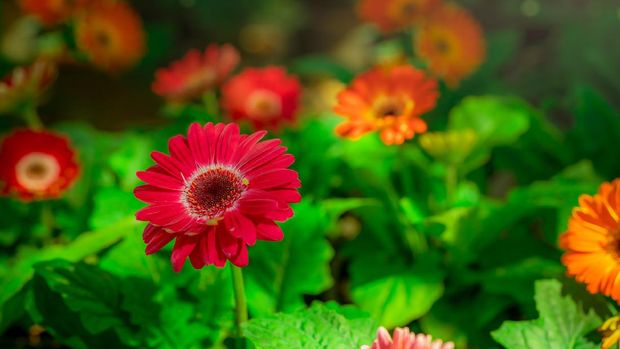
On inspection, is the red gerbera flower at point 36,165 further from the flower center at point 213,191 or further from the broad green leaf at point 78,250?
the flower center at point 213,191

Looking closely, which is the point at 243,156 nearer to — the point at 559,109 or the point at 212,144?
the point at 212,144

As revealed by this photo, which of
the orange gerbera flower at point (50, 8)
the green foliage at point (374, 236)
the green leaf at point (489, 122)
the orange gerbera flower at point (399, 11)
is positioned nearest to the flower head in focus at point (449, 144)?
the green foliage at point (374, 236)

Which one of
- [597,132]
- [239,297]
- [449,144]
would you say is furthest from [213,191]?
[597,132]

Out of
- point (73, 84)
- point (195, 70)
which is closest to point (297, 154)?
Result: point (195, 70)

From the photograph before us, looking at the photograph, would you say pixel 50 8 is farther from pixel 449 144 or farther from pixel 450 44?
pixel 449 144

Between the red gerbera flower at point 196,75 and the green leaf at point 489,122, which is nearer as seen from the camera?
the green leaf at point 489,122
